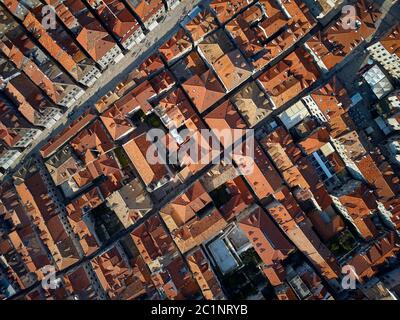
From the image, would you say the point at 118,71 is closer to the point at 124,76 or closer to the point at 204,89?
the point at 124,76

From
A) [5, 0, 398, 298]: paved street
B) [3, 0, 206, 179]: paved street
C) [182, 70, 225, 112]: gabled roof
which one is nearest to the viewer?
[182, 70, 225, 112]: gabled roof

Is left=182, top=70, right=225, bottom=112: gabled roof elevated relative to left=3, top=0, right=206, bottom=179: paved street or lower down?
lower down

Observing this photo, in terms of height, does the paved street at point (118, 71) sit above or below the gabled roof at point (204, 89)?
above

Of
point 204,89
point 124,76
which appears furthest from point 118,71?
point 204,89

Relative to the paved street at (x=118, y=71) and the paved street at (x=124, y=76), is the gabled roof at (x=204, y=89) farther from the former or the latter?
the paved street at (x=118, y=71)

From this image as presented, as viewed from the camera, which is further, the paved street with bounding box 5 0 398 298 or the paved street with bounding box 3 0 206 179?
the paved street with bounding box 3 0 206 179

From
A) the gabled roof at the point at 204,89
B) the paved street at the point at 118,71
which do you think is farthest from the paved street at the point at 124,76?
the gabled roof at the point at 204,89

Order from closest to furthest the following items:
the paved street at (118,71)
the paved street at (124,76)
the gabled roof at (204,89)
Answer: the gabled roof at (204,89)
the paved street at (124,76)
the paved street at (118,71)

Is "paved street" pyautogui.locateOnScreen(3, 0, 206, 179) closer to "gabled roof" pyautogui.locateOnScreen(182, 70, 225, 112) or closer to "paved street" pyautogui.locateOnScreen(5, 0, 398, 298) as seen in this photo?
"paved street" pyautogui.locateOnScreen(5, 0, 398, 298)

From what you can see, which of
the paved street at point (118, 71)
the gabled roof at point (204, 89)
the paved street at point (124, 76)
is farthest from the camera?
the paved street at point (118, 71)

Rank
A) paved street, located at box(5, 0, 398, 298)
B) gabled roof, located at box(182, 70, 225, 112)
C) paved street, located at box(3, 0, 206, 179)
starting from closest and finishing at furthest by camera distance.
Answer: gabled roof, located at box(182, 70, 225, 112) < paved street, located at box(5, 0, 398, 298) < paved street, located at box(3, 0, 206, 179)

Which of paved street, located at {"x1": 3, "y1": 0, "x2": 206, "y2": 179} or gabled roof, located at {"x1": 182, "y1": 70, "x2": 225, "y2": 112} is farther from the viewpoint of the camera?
paved street, located at {"x1": 3, "y1": 0, "x2": 206, "y2": 179}

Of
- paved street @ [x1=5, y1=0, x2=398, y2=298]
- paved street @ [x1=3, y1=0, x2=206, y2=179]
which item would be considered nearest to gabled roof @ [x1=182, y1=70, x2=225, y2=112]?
paved street @ [x1=5, y1=0, x2=398, y2=298]
